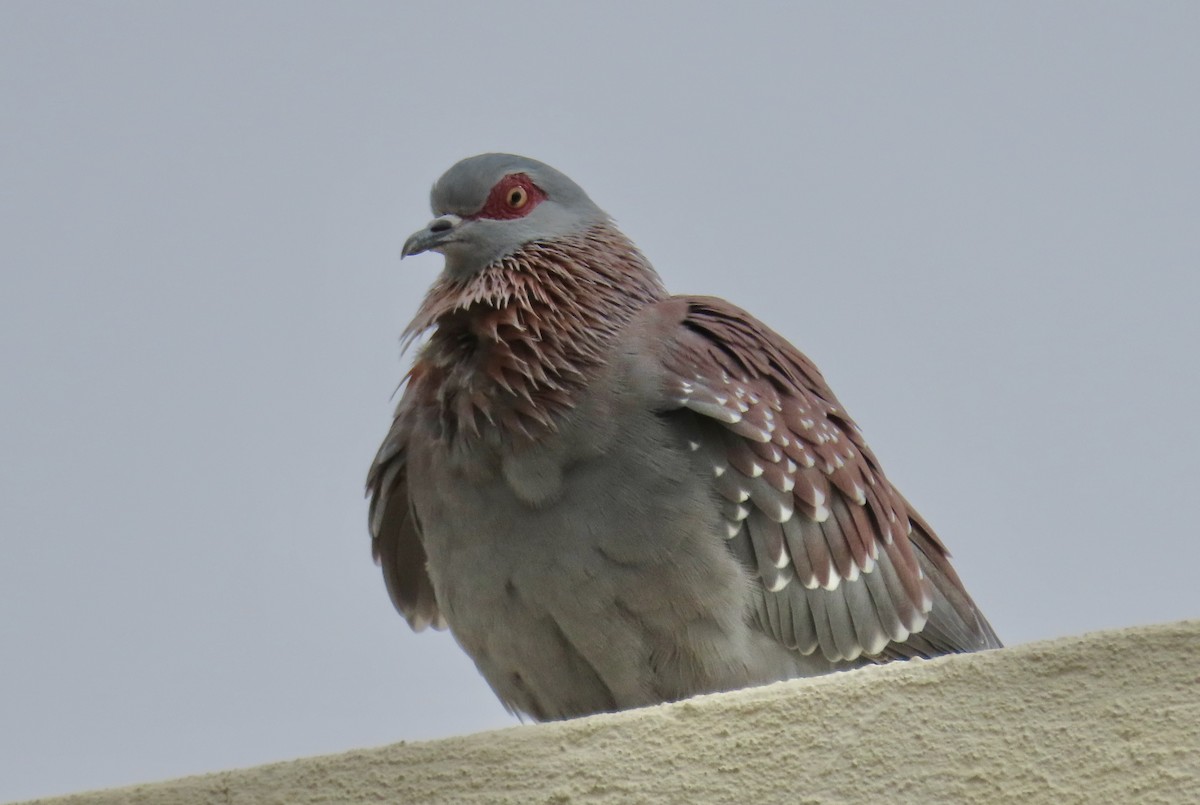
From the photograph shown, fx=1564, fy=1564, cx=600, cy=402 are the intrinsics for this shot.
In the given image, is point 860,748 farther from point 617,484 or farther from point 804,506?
point 804,506

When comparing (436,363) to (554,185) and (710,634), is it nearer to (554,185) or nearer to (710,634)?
(554,185)

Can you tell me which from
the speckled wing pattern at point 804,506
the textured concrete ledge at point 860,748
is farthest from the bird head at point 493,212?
the textured concrete ledge at point 860,748

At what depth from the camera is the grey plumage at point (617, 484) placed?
370 cm

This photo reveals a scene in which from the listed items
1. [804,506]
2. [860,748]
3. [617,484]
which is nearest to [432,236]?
[617,484]

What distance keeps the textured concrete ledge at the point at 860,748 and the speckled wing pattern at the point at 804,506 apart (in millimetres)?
1324

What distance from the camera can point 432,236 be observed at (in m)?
4.10

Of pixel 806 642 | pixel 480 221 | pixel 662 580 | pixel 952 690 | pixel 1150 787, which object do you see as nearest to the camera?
pixel 1150 787

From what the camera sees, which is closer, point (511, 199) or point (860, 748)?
point (860, 748)

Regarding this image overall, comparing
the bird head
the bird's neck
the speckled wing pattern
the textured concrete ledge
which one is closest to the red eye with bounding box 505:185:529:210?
the bird head

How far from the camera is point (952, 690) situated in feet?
7.98

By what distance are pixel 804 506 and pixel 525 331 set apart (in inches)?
32.5

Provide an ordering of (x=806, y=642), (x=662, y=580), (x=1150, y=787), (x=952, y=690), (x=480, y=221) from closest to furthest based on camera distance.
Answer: (x=1150, y=787) → (x=952, y=690) → (x=662, y=580) → (x=806, y=642) → (x=480, y=221)

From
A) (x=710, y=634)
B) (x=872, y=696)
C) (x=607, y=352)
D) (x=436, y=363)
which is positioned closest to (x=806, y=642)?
(x=710, y=634)

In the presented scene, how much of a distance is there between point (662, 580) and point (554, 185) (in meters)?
1.24
